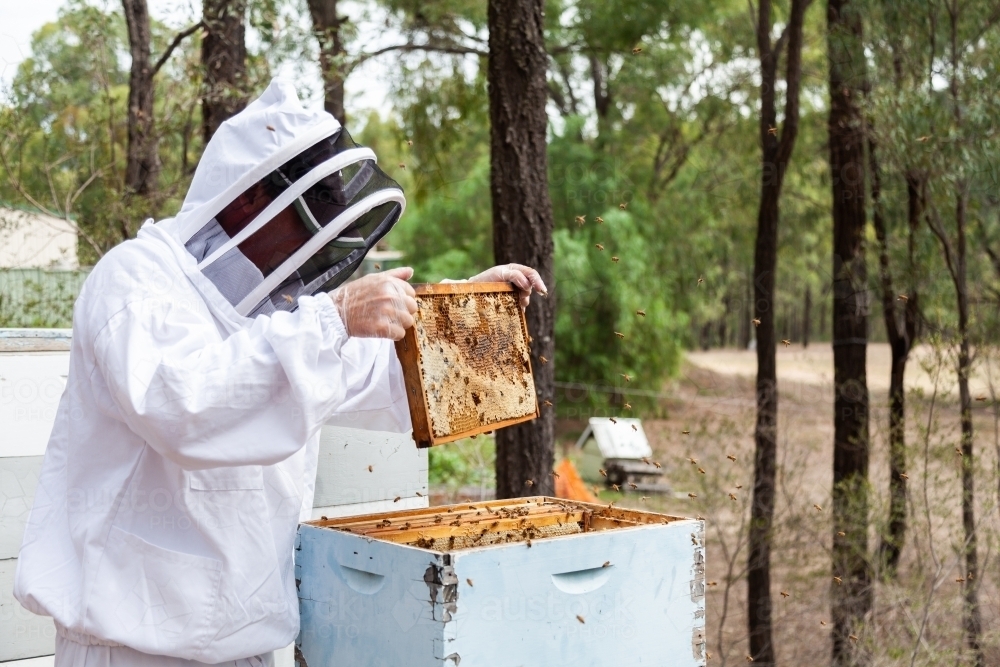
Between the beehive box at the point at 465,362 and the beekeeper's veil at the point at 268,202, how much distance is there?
27cm

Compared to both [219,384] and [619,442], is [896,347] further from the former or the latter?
[219,384]

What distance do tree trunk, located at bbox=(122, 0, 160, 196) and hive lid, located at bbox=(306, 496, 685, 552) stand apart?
520 centimetres

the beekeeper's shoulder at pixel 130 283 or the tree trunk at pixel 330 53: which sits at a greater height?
the tree trunk at pixel 330 53

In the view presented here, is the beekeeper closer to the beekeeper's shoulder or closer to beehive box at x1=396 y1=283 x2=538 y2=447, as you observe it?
the beekeeper's shoulder

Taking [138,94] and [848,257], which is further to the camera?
[848,257]

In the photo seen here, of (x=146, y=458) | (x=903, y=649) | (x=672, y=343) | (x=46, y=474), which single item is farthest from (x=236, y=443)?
(x=672, y=343)

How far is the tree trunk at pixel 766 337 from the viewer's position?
746 centimetres

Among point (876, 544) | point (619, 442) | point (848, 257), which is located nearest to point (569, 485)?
point (619, 442)

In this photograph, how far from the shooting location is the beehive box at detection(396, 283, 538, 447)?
1.83 metres

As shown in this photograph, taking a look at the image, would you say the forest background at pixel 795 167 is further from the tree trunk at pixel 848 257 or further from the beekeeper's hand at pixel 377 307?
the beekeeper's hand at pixel 377 307

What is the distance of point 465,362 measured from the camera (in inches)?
80.3

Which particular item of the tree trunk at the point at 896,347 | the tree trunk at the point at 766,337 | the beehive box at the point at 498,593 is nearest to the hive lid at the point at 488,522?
the beehive box at the point at 498,593

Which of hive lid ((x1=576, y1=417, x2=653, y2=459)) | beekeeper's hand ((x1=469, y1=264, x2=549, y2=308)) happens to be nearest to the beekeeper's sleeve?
beekeeper's hand ((x1=469, y1=264, x2=549, y2=308))

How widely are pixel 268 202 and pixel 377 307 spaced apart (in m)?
0.38
